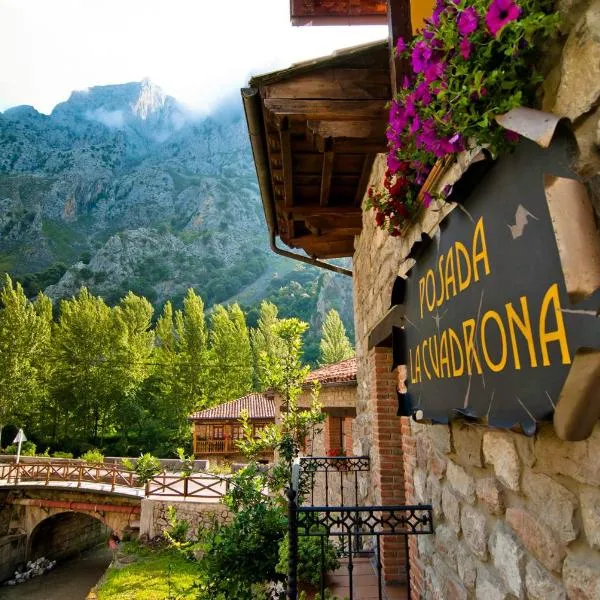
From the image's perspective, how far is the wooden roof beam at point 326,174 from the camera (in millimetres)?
3359

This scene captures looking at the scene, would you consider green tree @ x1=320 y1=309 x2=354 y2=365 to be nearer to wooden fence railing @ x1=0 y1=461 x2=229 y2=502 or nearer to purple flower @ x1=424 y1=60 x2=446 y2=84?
wooden fence railing @ x1=0 y1=461 x2=229 y2=502

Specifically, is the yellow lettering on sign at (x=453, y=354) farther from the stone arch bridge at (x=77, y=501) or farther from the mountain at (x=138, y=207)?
the mountain at (x=138, y=207)

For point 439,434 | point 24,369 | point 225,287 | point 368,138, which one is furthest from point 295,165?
point 225,287

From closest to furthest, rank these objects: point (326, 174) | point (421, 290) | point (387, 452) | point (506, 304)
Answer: point (506, 304) → point (421, 290) → point (326, 174) → point (387, 452)

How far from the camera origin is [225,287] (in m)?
69.4

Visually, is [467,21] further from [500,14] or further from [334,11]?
[334,11]

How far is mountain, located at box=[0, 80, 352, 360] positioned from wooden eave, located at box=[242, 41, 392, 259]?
2189 inches

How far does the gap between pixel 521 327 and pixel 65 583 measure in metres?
22.5

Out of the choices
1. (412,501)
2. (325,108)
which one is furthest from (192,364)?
(325,108)

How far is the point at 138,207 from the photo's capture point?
270 ft

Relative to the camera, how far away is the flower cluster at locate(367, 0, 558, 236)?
1.14 meters

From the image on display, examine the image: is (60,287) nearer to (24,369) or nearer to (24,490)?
(24,369)

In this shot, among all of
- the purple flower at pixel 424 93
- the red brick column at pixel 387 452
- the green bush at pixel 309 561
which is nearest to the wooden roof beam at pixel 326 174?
the red brick column at pixel 387 452

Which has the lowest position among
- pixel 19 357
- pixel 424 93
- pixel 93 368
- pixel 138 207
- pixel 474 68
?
pixel 474 68
